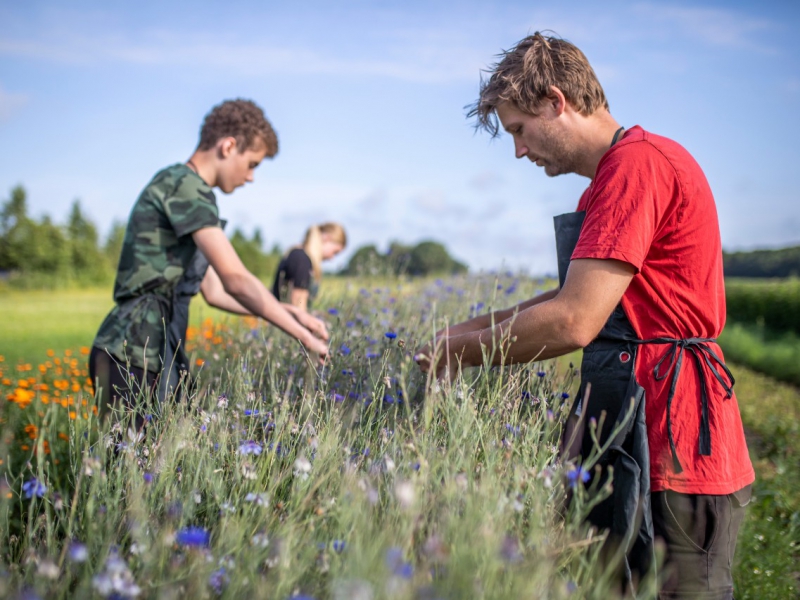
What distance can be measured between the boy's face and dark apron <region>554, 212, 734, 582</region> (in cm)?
178

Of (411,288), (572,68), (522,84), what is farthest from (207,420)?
(411,288)

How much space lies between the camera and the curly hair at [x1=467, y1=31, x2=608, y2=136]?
1.98 meters

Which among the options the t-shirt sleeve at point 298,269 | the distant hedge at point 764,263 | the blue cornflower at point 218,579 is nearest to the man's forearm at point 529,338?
the blue cornflower at point 218,579

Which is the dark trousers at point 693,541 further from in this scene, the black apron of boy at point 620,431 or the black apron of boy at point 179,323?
the black apron of boy at point 179,323

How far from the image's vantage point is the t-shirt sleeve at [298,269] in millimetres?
5789

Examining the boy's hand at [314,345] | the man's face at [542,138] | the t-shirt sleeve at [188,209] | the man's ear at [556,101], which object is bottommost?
the boy's hand at [314,345]

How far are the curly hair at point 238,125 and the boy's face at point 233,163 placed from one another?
0.10ft

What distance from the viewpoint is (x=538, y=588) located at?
4.28 feet

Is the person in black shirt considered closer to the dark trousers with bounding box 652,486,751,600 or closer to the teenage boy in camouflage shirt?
the teenage boy in camouflage shirt

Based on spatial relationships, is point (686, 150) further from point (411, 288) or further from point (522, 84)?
point (411, 288)

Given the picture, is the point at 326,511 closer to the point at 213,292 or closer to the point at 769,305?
the point at 213,292

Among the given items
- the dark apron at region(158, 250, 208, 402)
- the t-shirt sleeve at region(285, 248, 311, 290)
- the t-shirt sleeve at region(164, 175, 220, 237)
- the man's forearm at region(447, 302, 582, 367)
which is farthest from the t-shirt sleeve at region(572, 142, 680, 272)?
the t-shirt sleeve at region(285, 248, 311, 290)

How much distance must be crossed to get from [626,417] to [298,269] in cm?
447

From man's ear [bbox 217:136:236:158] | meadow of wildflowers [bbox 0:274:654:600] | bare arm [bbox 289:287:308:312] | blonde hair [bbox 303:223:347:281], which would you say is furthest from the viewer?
blonde hair [bbox 303:223:347:281]
